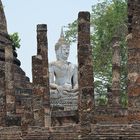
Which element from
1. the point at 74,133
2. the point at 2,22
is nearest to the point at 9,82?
the point at 2,22

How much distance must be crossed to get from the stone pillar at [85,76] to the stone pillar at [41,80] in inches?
92.0

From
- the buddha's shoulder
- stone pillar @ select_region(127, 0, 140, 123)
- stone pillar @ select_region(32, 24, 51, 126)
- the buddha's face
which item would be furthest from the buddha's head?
stone pillar @ select_region(127, 0, 140, 123)

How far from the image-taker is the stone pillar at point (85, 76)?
1318cm

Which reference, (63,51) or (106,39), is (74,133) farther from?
(106,39)

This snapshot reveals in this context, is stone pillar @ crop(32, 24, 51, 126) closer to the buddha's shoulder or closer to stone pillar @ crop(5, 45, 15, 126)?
stone pillar @ crop(5, 45, 15, 126)

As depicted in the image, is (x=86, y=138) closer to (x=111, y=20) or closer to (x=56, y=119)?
(x=56, y=119)

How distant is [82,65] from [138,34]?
138 centimetres

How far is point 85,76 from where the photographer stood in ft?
44.7

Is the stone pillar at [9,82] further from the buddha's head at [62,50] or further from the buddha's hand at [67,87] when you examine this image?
the buddha's head at [62,50]

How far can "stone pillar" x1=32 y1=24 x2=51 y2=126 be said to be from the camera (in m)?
16.0

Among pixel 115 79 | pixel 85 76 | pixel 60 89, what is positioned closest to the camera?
pixel 85 76

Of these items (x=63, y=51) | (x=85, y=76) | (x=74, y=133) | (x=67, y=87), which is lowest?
(x=74, y=133)

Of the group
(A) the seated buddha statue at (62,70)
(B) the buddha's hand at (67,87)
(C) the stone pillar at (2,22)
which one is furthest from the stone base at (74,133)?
(C) the stone pillar at (2,22)

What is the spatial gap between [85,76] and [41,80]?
2864mm
